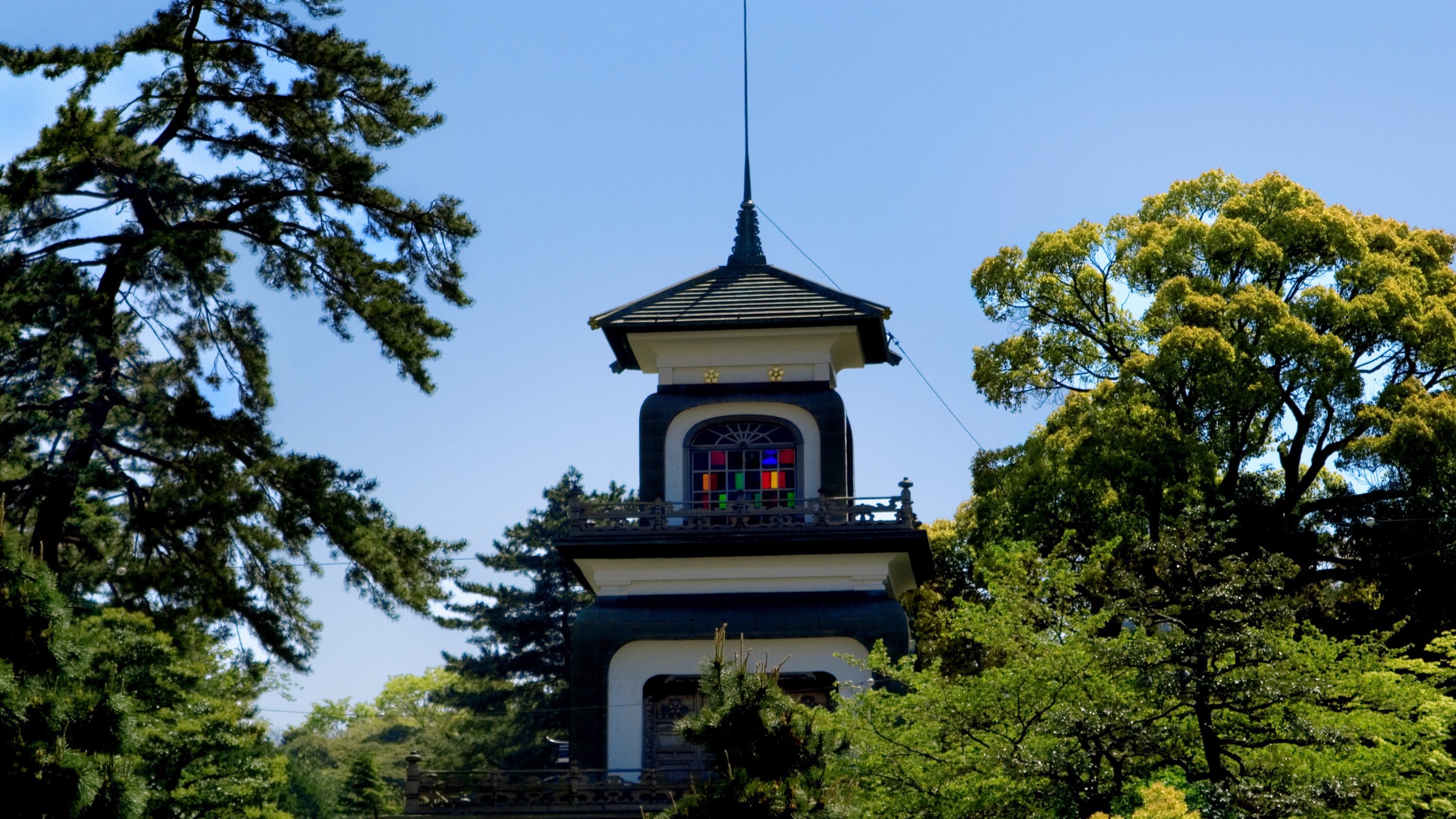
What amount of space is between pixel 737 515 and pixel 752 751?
12136 millimetres

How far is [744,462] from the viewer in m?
25.8

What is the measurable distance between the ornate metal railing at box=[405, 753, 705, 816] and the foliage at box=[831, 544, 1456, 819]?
242 inches

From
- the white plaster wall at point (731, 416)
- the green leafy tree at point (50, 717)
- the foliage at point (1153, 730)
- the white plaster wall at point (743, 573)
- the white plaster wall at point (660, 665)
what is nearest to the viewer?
the green leafy tree at point (50, 717)

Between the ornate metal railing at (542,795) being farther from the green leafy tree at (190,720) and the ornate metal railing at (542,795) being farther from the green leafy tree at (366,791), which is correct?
the green leafy tree at (366,791)

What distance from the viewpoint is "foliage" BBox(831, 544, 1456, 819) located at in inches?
573

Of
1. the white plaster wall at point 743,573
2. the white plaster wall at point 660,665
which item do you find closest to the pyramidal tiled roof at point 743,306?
the white plaster wall at point 743,573

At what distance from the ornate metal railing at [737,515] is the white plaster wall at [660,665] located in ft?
5.82

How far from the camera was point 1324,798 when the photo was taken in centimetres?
1430

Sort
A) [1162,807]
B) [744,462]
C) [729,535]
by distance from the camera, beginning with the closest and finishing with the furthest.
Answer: [1162,807] → [729,535] → [744,462]

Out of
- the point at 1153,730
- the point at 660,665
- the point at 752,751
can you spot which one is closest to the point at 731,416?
the point at 660,665

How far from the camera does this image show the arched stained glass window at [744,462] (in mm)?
25562

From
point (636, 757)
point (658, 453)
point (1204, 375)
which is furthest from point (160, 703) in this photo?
point (1204, 375)

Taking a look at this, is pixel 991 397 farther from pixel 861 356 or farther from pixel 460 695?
pixel 460 695

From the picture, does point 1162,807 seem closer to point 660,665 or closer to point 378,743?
point 660,665
